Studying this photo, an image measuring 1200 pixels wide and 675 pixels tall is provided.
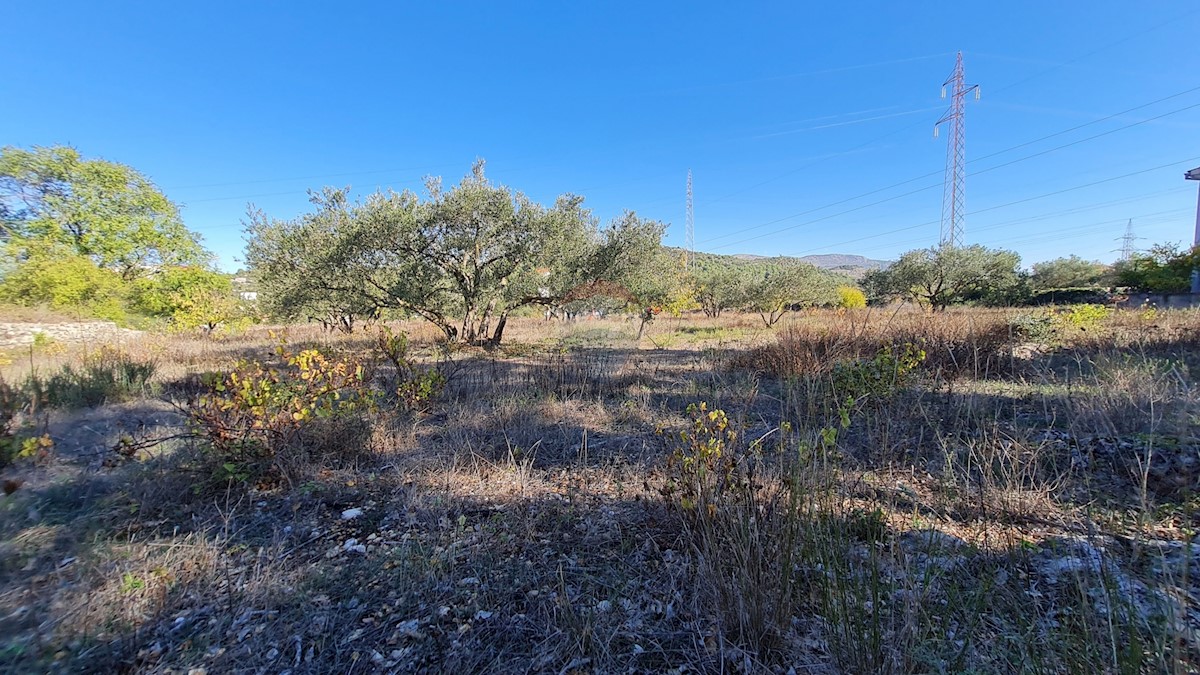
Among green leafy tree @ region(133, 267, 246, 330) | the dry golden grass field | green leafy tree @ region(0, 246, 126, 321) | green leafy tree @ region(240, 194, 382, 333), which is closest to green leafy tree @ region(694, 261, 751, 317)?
green leafy tree @ region(240, 194, 382, 333)

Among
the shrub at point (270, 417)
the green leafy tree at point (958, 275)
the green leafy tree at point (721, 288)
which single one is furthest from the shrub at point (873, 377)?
the green leafy tree at point (958, 275)

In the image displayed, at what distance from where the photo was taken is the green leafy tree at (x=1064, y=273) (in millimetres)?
28344

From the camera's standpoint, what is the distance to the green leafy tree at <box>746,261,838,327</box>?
20.8m

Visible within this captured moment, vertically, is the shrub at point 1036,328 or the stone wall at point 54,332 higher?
the stone wall at point 54,332

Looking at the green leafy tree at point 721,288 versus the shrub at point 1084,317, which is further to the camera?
the green leafy tree at point 721,288

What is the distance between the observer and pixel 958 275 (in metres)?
22.0

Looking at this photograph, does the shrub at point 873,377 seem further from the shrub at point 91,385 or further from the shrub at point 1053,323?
the shrub at point 91,385

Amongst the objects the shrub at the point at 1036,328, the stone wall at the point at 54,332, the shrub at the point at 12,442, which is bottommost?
the shrub at the point at 12,442

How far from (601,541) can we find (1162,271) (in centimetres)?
3243

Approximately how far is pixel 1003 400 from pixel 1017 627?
376cm

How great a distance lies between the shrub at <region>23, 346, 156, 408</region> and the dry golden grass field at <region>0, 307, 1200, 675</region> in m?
1.57

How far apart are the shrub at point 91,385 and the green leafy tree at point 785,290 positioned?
20.8 metres

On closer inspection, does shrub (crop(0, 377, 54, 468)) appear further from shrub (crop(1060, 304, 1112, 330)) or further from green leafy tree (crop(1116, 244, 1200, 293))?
green leafy tree (crop(1116, 244, 1200, 293))

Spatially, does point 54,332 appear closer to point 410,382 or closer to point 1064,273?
point 410,382
